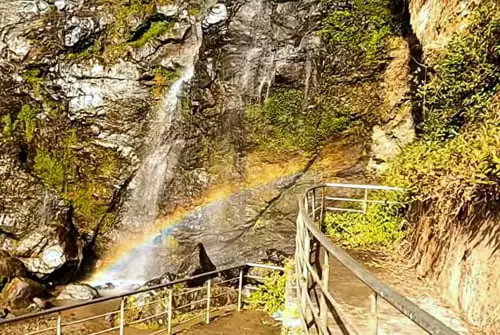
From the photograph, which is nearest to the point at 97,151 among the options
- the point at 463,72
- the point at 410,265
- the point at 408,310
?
the point at 410,265

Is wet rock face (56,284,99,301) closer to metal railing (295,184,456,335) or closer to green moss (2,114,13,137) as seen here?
green moss (2,114,13,137)

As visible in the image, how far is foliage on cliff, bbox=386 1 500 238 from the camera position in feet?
13.4

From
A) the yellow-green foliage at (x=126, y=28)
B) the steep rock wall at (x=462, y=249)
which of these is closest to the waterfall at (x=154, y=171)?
the yellow-green foliage at (x=126, y=28)

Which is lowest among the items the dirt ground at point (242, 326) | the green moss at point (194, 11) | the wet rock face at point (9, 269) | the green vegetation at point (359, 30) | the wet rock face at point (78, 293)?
the wet rock face at point (78, 293)

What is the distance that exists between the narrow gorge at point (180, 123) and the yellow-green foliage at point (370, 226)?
5.89ft

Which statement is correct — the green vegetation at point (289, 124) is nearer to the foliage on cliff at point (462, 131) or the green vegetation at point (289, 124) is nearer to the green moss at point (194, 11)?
the green moss at point (194, 11)

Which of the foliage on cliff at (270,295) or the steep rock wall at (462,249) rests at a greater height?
the steep rock wall at (462,249)

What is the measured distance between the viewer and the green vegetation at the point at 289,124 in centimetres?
1088

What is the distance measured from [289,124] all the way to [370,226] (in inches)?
139

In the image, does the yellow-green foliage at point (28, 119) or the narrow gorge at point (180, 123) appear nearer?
the narrow gorge at point (180, 123)

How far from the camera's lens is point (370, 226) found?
819cm

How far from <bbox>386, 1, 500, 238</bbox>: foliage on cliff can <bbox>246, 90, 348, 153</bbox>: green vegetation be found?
15.1 ft

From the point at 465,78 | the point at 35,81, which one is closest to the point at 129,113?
the point at 35,81

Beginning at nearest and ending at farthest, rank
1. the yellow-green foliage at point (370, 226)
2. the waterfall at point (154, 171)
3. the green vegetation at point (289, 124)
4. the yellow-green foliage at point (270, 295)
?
the yellow-green foliage at point (370, 226)
the yellow-green foliage at point (270, 295)
the green vegetation at point (289, 124)
the waterfall at point (154, 171)
